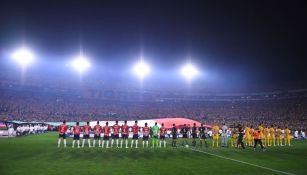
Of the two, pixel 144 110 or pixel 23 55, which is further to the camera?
Answer: pixel 144 110

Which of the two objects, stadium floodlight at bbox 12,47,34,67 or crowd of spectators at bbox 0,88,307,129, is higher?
stadium floodlight at bbox 12,47,34,67

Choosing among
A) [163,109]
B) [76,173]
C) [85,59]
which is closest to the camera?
[76,173]

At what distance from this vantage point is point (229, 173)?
15258 mm

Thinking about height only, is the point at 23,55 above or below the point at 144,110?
above

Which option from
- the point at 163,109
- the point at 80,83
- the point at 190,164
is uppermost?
the point at 80,83

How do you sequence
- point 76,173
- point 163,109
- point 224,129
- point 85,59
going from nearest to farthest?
1. point 76,173
2. point 224,129
3. point 85,59
4. point 163,109

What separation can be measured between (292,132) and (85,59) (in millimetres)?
44994

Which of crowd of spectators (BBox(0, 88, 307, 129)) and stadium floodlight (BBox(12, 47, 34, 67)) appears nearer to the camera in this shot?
stadium floodlight (BBox(12, 47, 34, 67))

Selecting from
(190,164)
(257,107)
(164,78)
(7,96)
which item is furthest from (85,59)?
(190,164)

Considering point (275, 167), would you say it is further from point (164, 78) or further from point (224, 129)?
point (164, 78)

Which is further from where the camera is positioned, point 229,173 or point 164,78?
point 164,78

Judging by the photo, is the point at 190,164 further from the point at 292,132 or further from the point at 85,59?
the point at 85,59

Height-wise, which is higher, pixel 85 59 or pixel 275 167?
pixel 85 59

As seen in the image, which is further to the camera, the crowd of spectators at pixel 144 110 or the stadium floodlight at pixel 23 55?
the crowd of spectators at pixel 144 110
